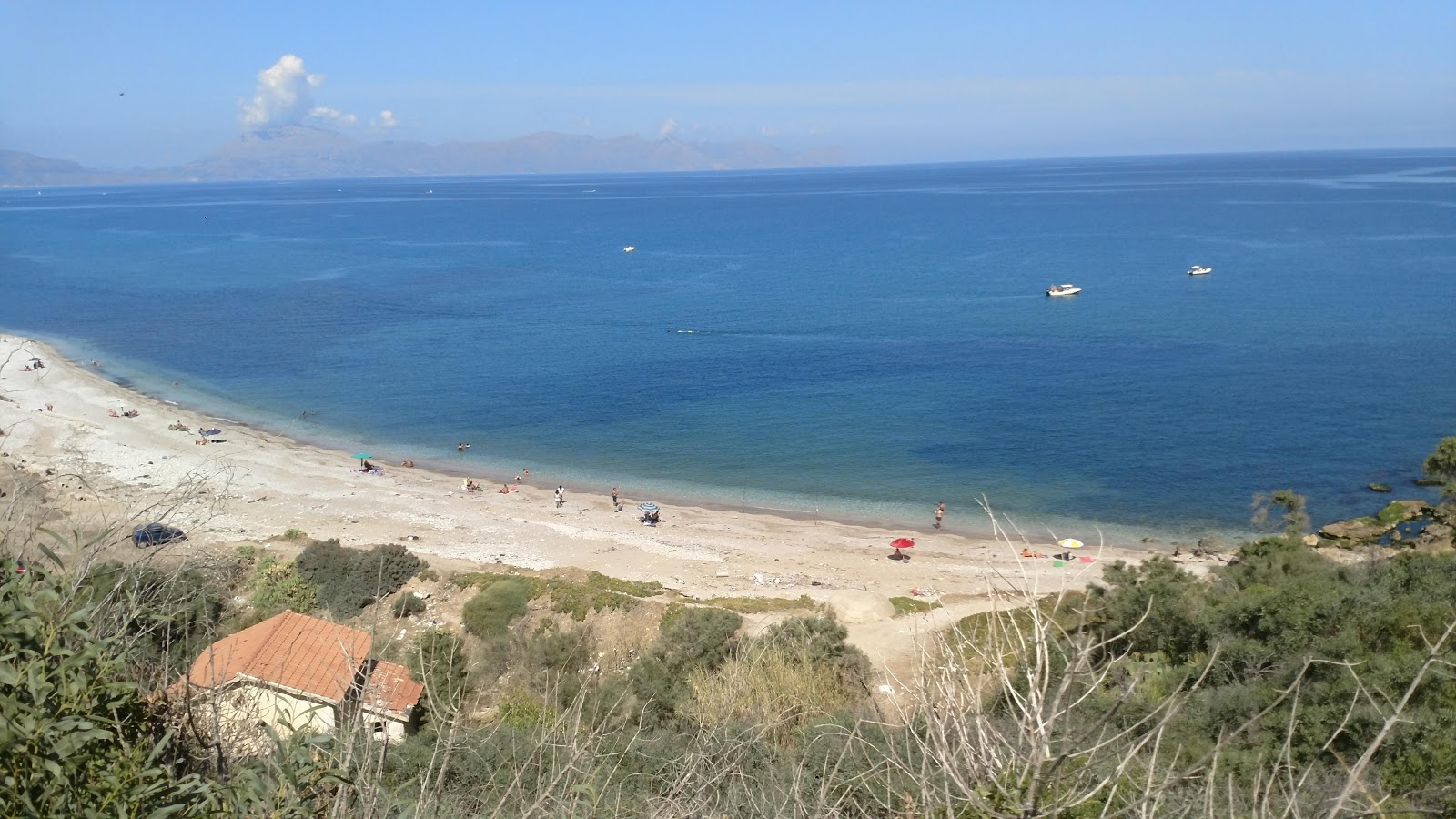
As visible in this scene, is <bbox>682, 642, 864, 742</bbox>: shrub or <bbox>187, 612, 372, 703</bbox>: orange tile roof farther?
<bbox>187, 612, 372, 703</bbox>: orange tile roof

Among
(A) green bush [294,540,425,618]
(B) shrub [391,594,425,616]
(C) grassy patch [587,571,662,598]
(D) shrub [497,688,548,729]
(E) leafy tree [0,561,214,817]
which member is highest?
(E) leafy tree [0,561,214,817]

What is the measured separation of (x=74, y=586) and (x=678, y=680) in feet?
37.3

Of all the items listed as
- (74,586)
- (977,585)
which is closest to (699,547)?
(977,585)

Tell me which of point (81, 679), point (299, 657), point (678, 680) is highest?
point (81, 679)

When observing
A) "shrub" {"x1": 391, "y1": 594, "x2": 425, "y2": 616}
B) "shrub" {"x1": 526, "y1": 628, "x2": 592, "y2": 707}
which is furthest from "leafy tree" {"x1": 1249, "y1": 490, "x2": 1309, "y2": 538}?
"shrub" {"x1": 391, "y1": 594, "x2": 425, "y2": 616}

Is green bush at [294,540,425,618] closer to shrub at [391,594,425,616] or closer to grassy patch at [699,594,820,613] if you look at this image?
shrub at [391,594,425,616]

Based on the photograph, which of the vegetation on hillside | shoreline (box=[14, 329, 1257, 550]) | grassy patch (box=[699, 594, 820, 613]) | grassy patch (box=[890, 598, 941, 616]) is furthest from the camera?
shoreline (box=[14, 329, 1257, 550])

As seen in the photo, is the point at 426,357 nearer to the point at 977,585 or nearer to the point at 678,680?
the point at 977,585

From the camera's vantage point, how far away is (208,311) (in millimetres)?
65562

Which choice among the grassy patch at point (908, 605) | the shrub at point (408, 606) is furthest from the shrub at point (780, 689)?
the shrub at point (408, 606)

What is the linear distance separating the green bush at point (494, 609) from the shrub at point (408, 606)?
95cm

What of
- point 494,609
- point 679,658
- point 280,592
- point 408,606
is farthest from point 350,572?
point 679,658

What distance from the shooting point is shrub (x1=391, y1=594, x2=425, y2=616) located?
19906 millimetres

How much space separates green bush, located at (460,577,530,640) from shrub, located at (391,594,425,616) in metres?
0.95
